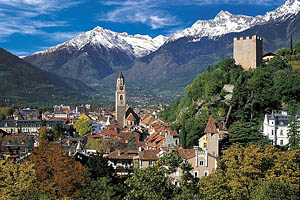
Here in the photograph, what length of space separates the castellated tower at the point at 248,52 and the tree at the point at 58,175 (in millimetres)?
45411

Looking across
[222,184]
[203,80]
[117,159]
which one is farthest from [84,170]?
[203,80]

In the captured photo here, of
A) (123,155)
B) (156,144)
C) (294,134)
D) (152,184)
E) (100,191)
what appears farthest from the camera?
(156,144)

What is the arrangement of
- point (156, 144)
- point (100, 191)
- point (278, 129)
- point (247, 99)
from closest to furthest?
1. point (100, 191)
2. point (278, 129)
3. point (247, 99)
4. point (156, 144)

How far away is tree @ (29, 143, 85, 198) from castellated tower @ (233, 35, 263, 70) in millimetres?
45411

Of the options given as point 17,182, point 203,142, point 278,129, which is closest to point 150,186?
point 17,182

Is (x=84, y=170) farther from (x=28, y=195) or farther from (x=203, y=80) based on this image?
(x=203, y=80)

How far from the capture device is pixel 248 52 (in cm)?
7162

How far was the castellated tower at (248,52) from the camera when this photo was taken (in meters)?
70.8

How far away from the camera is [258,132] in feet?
171

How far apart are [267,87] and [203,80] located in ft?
57.1

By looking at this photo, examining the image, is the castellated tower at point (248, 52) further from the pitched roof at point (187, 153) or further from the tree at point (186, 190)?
the tree at point (186, 190)

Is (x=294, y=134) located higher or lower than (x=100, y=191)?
higher

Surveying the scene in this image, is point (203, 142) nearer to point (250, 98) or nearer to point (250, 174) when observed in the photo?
point (250, 98)

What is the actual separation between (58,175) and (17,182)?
357cm
